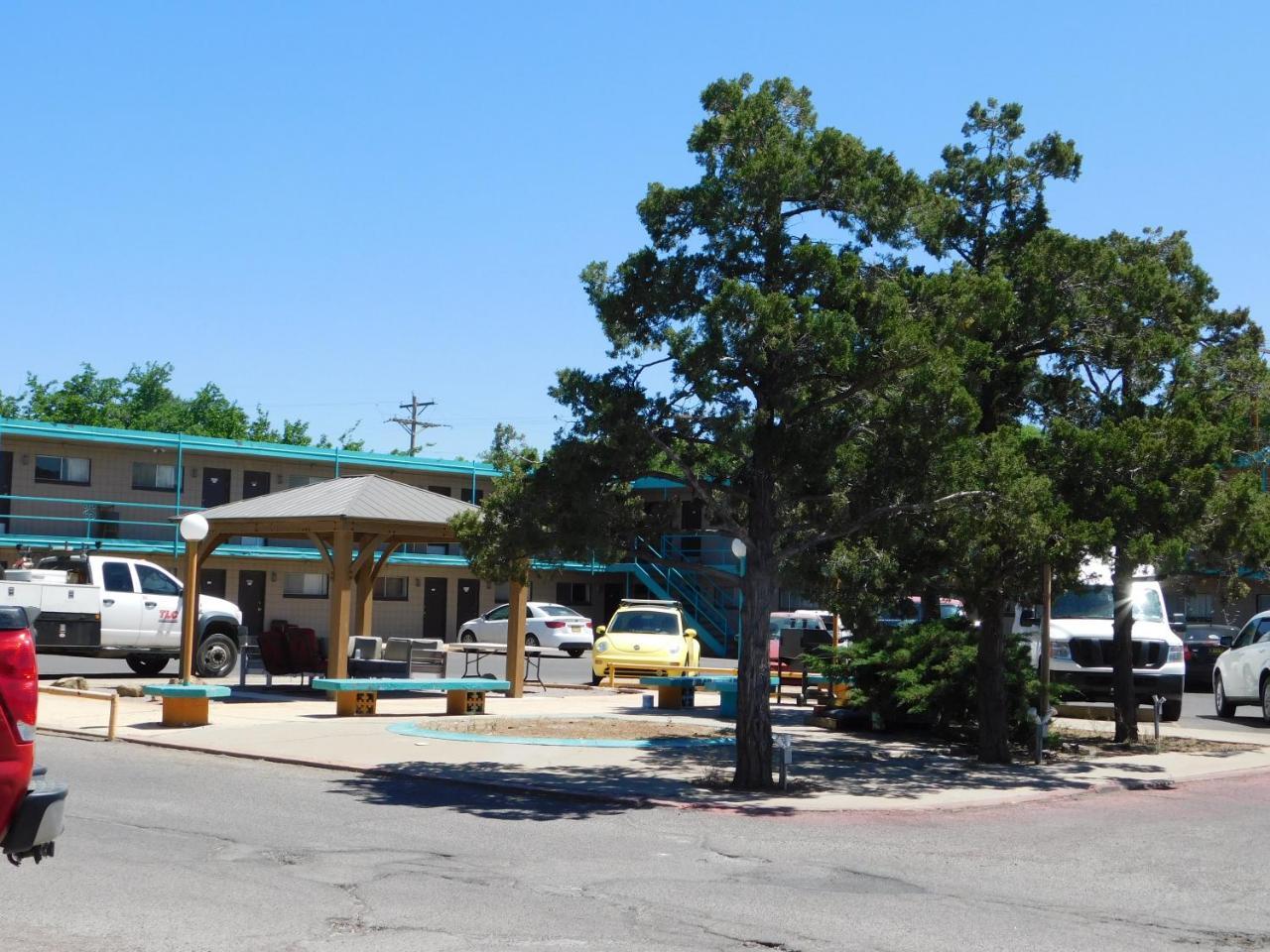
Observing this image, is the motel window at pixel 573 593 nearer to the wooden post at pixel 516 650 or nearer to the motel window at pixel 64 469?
the motel window at pixel 64 469

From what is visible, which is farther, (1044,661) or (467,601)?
(467,601)

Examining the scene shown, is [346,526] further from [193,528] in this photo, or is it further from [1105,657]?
[1105,657]

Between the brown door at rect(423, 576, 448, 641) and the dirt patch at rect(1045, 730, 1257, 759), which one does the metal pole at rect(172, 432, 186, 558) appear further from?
the dirt patch at rect(1045, 730, 1257, 759)

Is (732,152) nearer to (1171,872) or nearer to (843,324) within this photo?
(843,324)

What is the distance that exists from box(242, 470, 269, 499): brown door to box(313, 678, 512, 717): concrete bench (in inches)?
929

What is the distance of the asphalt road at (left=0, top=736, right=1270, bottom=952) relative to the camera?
7.61m

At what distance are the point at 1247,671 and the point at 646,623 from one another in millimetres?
11532

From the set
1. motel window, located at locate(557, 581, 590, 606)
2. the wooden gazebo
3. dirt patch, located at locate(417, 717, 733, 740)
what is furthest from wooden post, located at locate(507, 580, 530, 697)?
motel window, located at locate(557, 581, 590, 606)

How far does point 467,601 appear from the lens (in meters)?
48.9

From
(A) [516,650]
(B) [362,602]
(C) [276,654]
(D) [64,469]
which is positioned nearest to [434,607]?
(D) [64,469]

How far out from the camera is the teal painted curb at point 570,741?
17.1m

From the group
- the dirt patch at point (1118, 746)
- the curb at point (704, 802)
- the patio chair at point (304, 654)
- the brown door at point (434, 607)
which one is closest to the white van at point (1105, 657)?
the dirt patch at point (1118, 746)

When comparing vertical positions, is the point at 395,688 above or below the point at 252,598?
below

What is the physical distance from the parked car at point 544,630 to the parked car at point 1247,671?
1986 cm
